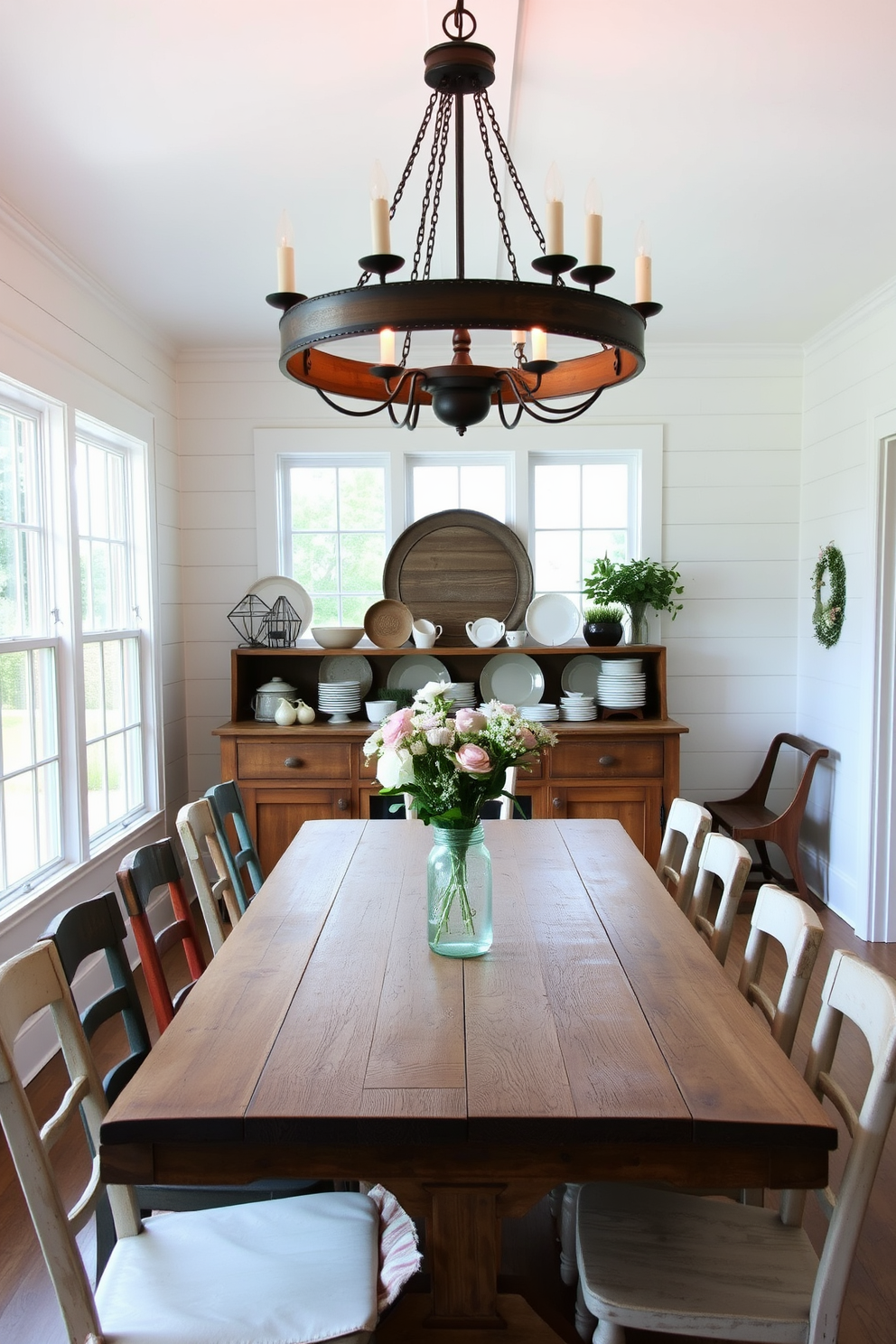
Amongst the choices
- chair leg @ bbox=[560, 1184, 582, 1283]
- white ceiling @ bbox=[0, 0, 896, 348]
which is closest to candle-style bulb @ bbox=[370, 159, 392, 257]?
white ceiling @ bbox=[0, 0, 896, 348]

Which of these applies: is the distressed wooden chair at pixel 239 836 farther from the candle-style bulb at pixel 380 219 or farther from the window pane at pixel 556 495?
the window pane at pixel 556 495

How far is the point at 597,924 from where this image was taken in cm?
213

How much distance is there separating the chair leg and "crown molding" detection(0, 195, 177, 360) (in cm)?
314

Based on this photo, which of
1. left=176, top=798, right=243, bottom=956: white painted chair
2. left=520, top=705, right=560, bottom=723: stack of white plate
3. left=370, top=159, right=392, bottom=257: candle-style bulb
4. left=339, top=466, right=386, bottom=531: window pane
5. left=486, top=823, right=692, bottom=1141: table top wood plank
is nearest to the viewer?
left=486, top=823, right=692, bottom=1141: table top wood plank

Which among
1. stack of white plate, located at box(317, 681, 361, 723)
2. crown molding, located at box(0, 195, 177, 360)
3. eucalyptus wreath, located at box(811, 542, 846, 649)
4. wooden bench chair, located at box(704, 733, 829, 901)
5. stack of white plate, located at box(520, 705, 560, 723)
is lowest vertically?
wooden bench chair, located at box(704, 733, 829, 901)

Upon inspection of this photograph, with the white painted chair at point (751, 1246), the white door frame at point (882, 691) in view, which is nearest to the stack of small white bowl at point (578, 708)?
the white door frame at point (882, 691)

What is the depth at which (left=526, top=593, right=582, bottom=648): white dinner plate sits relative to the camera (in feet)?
15.6

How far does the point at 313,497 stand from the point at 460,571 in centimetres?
87

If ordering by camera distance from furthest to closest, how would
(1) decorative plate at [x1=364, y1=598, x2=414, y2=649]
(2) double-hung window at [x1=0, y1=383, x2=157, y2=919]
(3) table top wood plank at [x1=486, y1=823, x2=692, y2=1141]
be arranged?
(1) decorative plate at [x1=364, y1=598, x2=414, y2=649], (2) double-hung window at [x1=0, y1=383, x2=157, y2=919], (3) table top wood plank at [x1=486, y1=823, x2=692, y2=1141]

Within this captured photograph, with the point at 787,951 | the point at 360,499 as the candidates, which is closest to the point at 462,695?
the point at 360,499

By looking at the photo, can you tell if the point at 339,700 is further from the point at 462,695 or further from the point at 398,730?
the point at 398,730

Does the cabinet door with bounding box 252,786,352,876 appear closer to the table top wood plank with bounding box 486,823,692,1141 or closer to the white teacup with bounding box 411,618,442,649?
the white teacup with bounding box 411,618,442,649

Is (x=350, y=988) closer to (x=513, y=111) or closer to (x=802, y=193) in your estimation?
(x=513, y=111)

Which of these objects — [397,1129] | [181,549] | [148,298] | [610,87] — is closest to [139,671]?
[181,549]
